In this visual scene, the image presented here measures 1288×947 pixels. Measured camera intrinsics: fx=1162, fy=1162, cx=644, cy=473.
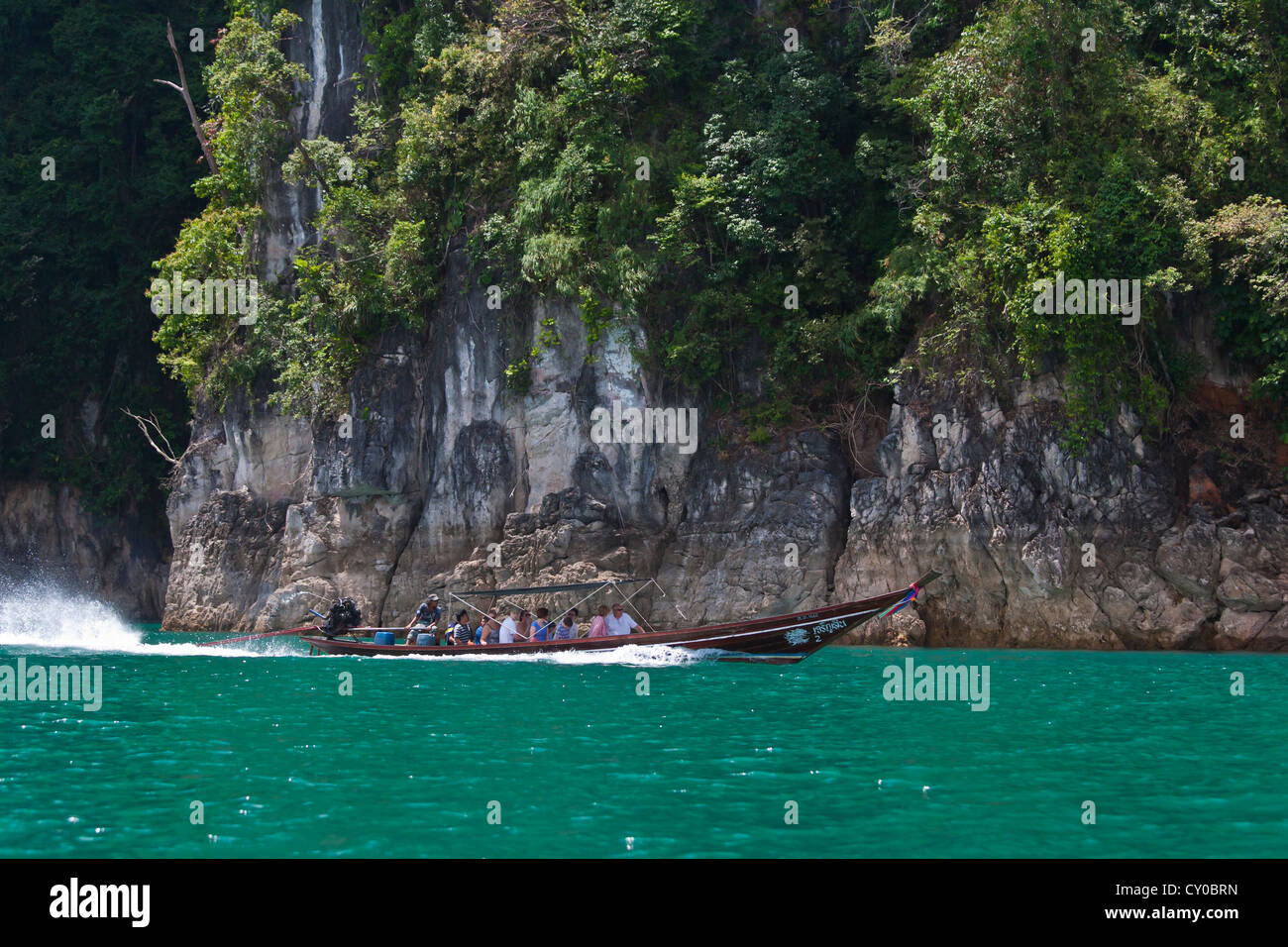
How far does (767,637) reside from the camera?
20.4 meters

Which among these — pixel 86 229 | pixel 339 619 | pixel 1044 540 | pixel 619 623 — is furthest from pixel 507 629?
pixel 86 229

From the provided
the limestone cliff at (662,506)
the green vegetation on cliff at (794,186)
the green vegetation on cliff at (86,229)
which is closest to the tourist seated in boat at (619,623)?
the limestone cliff at (662,506)

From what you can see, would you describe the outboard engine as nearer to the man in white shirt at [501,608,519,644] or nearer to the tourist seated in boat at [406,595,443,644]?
the tourist seated in boat at [406,595,443,644]

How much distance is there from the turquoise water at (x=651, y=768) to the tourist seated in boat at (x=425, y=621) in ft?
18.8

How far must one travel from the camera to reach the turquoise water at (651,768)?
813 cm

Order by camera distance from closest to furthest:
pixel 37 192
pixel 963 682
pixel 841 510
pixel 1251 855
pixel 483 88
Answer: pixel 1251 855, pixel 963 682, pixel 841 510, pixel 483 88, pixel 37 192

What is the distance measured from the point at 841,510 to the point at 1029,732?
13.8 meters

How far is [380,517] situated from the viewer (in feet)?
101

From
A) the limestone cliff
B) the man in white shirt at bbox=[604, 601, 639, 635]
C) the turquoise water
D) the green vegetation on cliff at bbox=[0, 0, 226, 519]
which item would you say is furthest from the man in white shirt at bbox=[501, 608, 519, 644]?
the green vegetation on cliff at bbox=[0, 0, 226, 519]

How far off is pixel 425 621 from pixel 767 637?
7892 mm

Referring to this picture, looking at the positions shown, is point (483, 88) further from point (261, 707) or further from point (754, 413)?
point (261, 707)

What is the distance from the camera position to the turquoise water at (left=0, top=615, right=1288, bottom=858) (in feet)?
26.7

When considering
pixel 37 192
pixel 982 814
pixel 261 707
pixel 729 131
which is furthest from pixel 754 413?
pixel 37 192

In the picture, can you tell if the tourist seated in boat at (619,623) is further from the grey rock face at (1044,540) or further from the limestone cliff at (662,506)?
the grey rock face at (1044,540)
